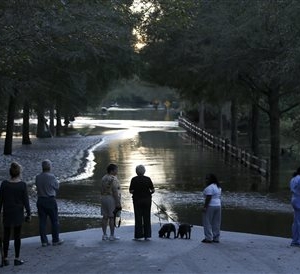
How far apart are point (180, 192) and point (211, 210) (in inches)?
434

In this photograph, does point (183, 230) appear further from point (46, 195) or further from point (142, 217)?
point (46, 195)

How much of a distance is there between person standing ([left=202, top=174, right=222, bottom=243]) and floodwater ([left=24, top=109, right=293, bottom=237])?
11.5 ft

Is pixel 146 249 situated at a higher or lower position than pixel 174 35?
lower

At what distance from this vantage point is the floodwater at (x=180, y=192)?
53.1 feet

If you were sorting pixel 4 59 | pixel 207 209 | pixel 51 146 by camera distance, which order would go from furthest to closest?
1. pixel 51 146
2. pixel 4 59
3. pixel 207 209

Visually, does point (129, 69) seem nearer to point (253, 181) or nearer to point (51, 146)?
point (253, 181)

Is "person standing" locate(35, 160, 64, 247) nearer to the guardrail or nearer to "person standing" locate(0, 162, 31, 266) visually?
"person standing" locate(0, 162, 31, 266)

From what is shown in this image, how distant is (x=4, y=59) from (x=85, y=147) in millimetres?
29278

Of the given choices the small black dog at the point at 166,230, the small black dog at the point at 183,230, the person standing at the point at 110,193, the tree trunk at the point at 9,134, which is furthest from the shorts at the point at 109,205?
the tree trunk at the point at 9,134

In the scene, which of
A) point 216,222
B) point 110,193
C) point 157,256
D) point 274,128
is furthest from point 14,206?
point 274,128

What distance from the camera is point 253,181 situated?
27.6 metres

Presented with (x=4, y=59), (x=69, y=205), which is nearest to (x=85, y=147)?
(x=69, y=205)

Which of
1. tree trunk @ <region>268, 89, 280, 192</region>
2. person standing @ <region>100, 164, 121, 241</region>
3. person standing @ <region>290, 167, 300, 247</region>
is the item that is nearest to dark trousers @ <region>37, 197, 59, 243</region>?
person standing @ <region>100, 164, 121, 241</region>

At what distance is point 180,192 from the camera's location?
2259cm
